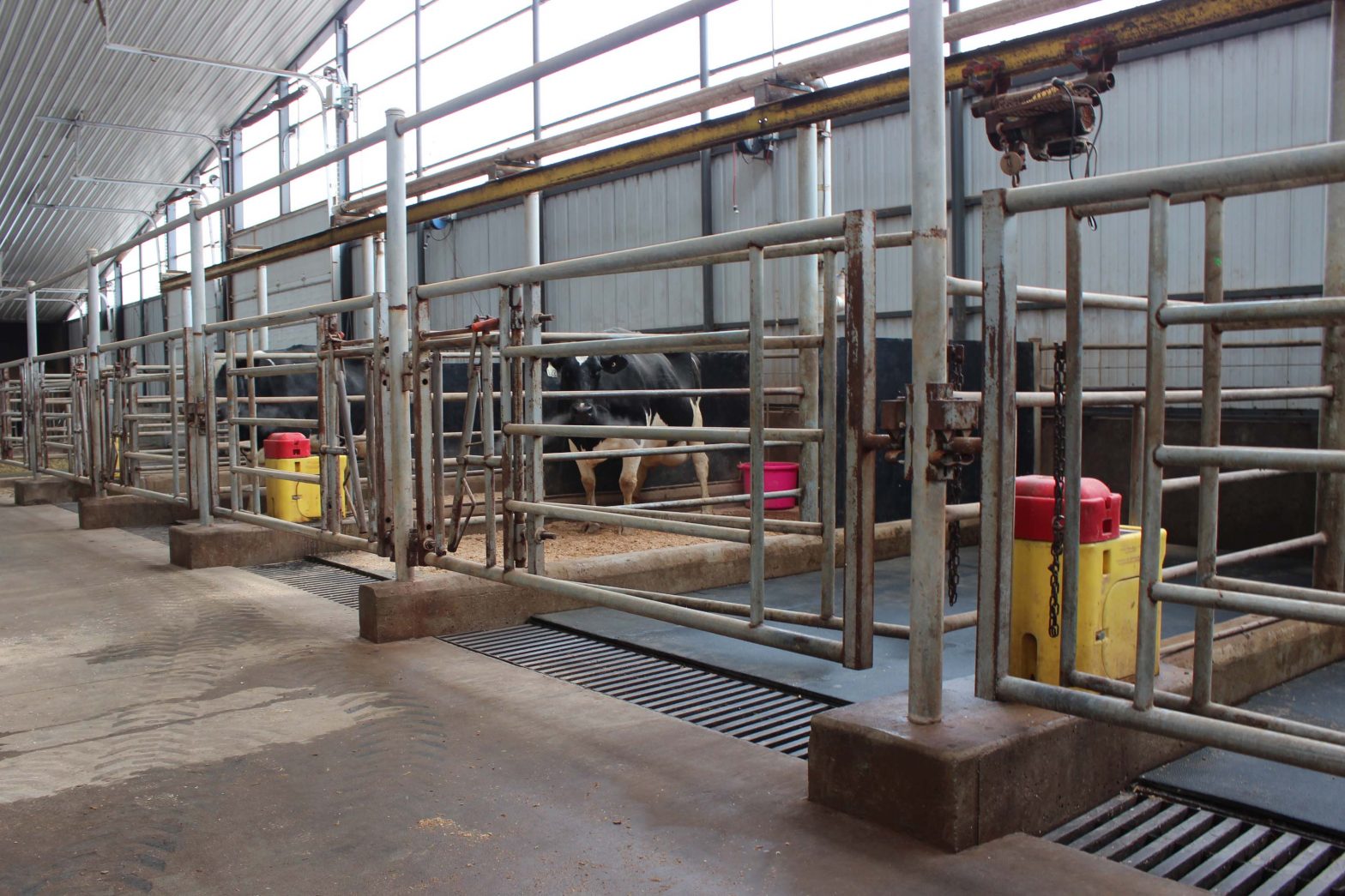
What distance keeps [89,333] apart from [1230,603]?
8.93 metres

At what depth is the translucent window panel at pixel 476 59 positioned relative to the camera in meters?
14.6

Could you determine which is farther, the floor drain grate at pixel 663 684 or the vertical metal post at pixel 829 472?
the floor drain grate at pixel 663 684

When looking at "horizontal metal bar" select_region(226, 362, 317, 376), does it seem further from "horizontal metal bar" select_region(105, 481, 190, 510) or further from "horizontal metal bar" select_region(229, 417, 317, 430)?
"horizontal metal bar" select_region(105, 481, 190, 510)

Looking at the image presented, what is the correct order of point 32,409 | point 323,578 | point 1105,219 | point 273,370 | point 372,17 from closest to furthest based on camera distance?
point 273,370 → point 323,578 → point 1105,219 → point 32,409 → point 372,17

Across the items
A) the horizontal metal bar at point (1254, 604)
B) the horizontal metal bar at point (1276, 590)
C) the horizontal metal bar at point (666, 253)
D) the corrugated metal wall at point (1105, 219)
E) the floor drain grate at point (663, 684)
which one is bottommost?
the floor drain grate at point (663, 684)

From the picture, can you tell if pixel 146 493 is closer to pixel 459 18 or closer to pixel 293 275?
pixel 459 18

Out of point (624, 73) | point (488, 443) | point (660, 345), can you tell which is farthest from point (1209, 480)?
point (624, 73)

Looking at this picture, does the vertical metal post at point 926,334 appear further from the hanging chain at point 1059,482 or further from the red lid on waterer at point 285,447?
the red lid on waterer at point 285,447

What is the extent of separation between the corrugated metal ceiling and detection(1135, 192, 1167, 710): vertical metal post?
15.2 meters

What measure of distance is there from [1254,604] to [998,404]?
65cm

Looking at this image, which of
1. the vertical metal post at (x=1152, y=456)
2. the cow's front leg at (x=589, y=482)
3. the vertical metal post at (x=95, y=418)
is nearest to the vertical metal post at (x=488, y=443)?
the vertical metal post at (x=1152, y=456)

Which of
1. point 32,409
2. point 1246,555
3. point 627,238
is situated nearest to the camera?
point 1246,555

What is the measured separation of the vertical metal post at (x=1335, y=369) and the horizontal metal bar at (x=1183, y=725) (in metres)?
1.94

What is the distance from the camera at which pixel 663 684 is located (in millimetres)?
3568
